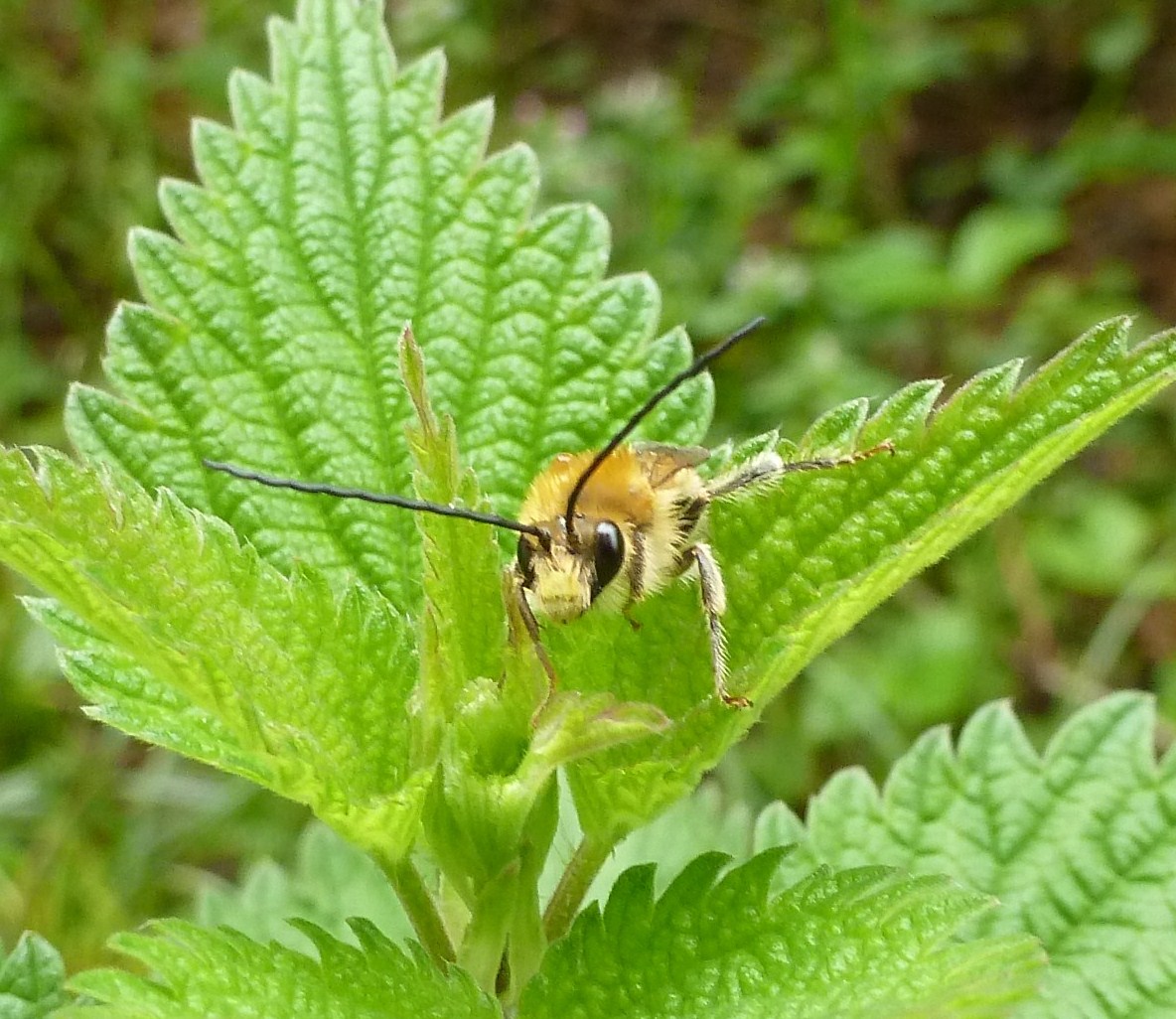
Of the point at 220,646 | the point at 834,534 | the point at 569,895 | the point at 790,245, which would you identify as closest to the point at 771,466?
the point at 834,534

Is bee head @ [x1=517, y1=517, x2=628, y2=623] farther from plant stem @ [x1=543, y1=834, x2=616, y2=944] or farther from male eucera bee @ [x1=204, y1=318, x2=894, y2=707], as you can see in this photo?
plant stem @ [x1=543, y1=834, x2=616, y2=944]

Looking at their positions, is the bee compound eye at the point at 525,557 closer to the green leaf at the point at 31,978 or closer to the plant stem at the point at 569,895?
the plant stem at the point at 569,895

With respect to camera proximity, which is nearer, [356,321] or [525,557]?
[525,557]

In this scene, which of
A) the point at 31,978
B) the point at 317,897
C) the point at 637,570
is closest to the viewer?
the point at 31,978

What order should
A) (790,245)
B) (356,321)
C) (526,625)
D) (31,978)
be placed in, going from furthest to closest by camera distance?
(790,245)
(356,321)
(31,978)
(526,625)

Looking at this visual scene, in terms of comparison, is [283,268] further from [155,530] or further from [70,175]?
[70,175]

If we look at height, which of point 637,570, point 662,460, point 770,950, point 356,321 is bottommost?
point 770,950

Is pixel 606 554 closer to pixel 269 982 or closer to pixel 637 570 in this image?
pixel 637 570

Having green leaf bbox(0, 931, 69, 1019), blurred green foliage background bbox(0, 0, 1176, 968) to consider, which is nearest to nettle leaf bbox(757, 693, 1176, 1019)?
green leaf bbox(0, 931, 69, 1019)
